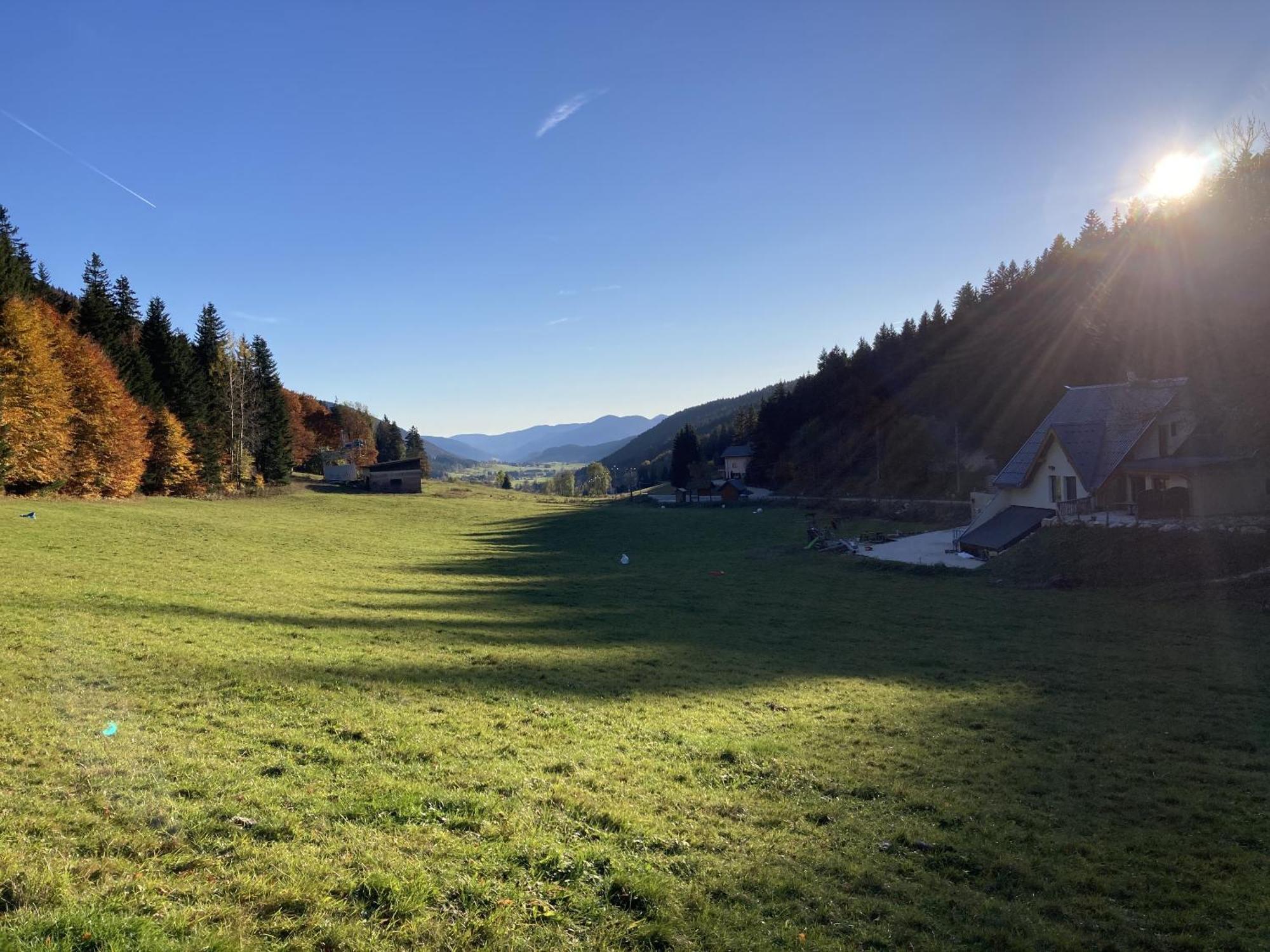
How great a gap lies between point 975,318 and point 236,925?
10517 cm

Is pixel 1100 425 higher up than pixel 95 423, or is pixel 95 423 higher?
pixel 95 423

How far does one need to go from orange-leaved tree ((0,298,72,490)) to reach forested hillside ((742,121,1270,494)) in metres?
59.1

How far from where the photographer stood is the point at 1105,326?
2936 cm

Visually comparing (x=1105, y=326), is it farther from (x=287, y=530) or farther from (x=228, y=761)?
(x=287, y=530)

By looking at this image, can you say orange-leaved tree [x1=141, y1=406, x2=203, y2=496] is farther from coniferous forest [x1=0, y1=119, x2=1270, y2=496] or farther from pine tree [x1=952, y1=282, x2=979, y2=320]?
pine tree [x1=952, y1=282, x2=979, y2=320]

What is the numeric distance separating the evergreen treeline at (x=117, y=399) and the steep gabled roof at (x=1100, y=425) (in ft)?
211

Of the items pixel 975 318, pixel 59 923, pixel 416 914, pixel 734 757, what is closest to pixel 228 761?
pixel 59 923

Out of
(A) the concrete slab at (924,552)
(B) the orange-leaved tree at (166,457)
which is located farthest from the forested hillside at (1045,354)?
(B) the orange-leaved tree at (166,457)

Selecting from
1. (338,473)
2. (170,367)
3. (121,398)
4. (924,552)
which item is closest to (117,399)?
(121,398)

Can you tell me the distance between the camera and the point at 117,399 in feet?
150

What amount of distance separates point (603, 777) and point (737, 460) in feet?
381

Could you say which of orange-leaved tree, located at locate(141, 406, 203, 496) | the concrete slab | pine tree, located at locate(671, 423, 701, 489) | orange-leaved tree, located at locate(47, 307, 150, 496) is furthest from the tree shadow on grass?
pine tree, located at locate(671, 423, 701, 489)

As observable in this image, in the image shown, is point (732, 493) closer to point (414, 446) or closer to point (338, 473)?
point (338, 473)

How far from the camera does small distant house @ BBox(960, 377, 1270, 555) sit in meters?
32.0
